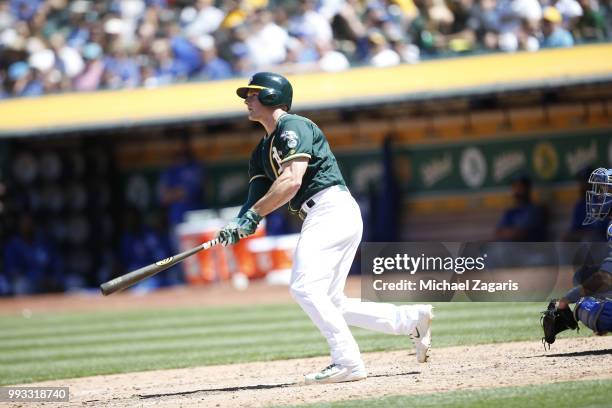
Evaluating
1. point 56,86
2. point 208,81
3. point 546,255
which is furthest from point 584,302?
point 56,86

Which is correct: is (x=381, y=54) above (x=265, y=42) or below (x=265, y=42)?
above

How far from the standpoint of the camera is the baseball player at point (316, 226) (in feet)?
19.6

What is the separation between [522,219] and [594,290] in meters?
7.88

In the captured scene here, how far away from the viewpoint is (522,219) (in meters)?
14.1

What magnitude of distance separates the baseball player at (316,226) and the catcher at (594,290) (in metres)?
0.90

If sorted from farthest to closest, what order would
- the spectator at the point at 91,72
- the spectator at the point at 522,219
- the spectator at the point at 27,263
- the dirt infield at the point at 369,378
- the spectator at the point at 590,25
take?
the spectator at the point at 91,72 < the spectator at the point at 27,263 < the spectator at the point at 522,219 < the spectator at the point at 590,25 < the dirt infield at the point at 369,378

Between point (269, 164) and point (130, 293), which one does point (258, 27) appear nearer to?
point (130, 293)

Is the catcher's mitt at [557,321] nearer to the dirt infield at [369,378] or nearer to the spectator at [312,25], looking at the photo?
the dirt infield at [369,378]

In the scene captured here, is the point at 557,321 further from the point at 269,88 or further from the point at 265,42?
the point at 265,42

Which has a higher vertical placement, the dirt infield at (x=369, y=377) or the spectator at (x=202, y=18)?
the dirt infield at (x=369, y=377)

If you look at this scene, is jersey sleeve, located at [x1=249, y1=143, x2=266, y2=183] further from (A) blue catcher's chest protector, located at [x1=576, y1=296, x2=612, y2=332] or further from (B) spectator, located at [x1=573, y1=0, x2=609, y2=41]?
(B) spectator, located at [x1=573, y1=0, x2=609, y2=41]

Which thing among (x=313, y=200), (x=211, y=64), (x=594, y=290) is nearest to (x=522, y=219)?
(x=211, y=64)

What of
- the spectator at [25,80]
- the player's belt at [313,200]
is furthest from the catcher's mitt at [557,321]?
the spectator at [25,80]

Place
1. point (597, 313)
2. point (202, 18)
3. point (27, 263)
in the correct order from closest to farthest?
point (597, 313) → point (27, 263) → point (202, 18)
